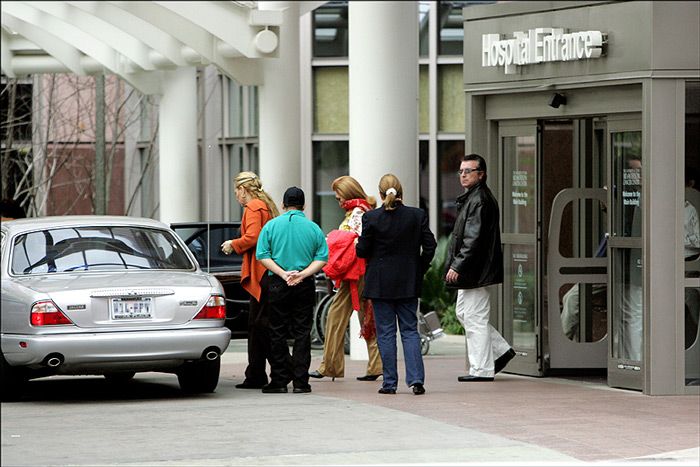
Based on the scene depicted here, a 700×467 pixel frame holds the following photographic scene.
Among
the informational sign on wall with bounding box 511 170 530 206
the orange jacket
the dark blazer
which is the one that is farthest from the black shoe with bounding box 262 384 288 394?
the informational sign on wall with bounding box 511 170 530 206

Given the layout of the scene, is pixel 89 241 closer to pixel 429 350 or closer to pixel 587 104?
pixel 587 104

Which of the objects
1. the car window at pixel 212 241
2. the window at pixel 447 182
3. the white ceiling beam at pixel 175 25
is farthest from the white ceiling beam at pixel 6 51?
the window at pixel 447 182

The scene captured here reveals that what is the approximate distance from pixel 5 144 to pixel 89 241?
62.8 feet

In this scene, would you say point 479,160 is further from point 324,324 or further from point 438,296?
point 438,296

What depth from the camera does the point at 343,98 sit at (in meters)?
26.6

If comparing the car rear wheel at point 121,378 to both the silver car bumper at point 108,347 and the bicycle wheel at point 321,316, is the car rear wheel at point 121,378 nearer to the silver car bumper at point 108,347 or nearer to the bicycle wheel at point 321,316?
the silver car bumper at point 108,347

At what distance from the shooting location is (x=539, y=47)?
13820 millimetres

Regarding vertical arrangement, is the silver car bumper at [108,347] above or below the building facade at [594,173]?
below

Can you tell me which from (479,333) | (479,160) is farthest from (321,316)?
(479,160)

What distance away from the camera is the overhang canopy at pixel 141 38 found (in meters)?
15.9

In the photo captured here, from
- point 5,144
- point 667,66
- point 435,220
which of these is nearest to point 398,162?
point 667,66

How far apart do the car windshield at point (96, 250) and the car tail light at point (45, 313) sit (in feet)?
2.29

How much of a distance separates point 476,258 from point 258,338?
1.97 meters

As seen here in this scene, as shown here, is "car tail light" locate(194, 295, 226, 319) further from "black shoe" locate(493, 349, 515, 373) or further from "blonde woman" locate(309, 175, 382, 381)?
"black shoe" locate(493, 349, 515, 373)
